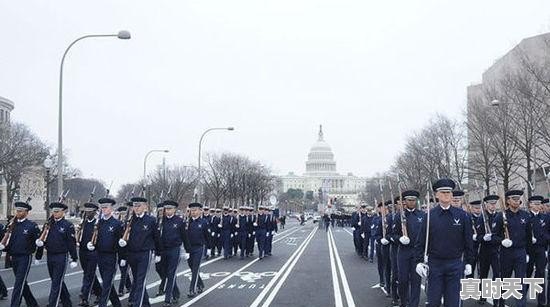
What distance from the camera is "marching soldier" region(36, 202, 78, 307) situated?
41.8 feet

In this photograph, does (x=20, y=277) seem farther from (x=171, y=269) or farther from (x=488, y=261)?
(x=488, y=261)

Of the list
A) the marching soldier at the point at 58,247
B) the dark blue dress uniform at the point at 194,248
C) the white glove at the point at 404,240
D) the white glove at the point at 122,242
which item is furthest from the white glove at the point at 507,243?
the marching soldier at the point at 58,247

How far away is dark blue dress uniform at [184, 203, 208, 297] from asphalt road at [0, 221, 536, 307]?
26 centimetres

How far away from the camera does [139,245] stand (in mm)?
12664

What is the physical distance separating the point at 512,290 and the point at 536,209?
9.99 feet

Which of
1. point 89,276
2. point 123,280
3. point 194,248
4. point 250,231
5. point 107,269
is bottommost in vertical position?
point 123,280

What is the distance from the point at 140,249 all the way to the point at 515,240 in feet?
21.7

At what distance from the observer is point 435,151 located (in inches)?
2117

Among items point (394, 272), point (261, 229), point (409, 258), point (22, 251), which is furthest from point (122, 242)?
point (261, 229)

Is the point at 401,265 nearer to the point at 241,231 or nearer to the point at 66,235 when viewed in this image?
the point at 66,235

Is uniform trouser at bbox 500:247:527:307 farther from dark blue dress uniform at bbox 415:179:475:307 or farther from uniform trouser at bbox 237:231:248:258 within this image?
uniform trouser at bbox 237:231:248:258

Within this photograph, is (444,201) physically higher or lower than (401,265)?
higher

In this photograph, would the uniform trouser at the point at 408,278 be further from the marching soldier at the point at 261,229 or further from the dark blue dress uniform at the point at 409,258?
the marching soldier at the point at 261,229

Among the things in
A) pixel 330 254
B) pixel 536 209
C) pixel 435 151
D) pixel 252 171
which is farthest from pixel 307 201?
pixel 536 209
